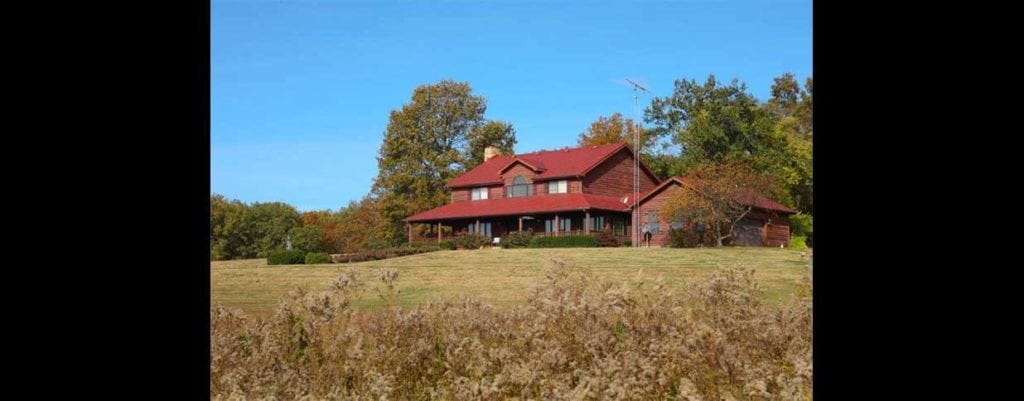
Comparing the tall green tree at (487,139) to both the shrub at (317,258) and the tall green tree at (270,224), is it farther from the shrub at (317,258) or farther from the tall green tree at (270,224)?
the tall green tree at (270,224)

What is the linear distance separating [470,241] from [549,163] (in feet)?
2.48

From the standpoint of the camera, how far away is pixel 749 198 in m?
4.71

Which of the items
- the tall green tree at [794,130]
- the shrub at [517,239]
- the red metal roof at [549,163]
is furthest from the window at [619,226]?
the tall green tree at [794,130]

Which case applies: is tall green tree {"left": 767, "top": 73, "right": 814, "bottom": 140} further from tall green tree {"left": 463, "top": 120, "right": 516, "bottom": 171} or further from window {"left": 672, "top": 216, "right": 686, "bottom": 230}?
tall green tree {"left": 463, "top": 120, "right": 516, "bottom": 171}

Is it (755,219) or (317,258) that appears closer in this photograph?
(317,258)

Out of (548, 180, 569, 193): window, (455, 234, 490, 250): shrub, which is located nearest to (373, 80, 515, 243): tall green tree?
(455, 234, 490, 250): shrub

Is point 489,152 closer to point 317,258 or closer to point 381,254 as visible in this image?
point 381,254

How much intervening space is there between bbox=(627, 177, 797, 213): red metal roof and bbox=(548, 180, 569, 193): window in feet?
1.41

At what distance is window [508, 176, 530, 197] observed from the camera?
4.87 metres

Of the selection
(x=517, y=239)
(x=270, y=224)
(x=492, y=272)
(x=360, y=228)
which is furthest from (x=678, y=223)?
(x=270, y=224)

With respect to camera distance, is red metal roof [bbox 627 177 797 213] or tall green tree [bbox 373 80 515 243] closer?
tall green tree [bbox 373 80 515 243]

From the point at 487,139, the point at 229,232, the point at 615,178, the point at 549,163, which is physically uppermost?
the point at 487,139

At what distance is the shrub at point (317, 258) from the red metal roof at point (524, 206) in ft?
1.99
